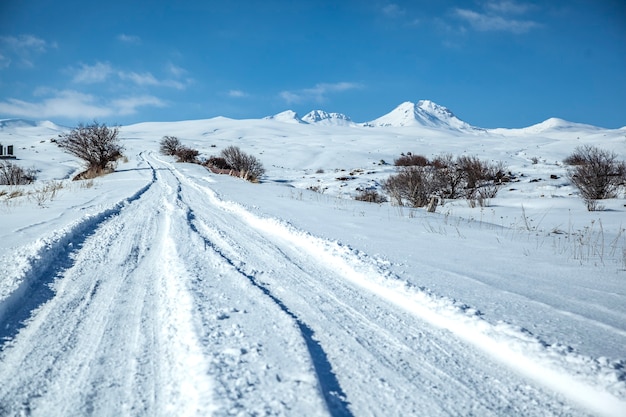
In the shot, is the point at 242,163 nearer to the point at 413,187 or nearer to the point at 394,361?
the point at 413,187

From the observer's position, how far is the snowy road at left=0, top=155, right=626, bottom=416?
58.9 inches

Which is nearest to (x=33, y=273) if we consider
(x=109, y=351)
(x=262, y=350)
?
(x=109, y=351)

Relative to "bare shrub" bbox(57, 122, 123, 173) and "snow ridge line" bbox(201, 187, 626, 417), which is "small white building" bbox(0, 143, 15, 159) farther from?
"snow ridge line" bbox(201, 187, 626, 417)

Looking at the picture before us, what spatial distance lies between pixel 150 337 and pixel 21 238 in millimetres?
3354

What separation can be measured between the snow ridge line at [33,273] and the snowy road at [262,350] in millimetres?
18

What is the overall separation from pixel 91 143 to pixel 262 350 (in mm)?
24673

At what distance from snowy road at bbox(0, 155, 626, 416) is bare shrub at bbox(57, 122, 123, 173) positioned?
21853 mm

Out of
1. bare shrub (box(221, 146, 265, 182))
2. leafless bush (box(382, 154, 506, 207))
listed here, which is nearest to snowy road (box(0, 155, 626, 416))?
leafless bush (box(382, 154, 506, 207))

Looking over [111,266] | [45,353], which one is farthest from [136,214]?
[45,353]

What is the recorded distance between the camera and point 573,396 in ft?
5.15

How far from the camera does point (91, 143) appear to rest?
21719mm

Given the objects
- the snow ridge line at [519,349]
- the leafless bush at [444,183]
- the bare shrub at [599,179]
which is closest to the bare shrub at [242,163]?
the leafless bush at [444,183]

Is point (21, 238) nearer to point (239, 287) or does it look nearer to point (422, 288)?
point (239, 287)

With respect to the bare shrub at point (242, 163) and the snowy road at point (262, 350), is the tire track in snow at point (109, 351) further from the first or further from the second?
the bare shrub at point (242, 163)
